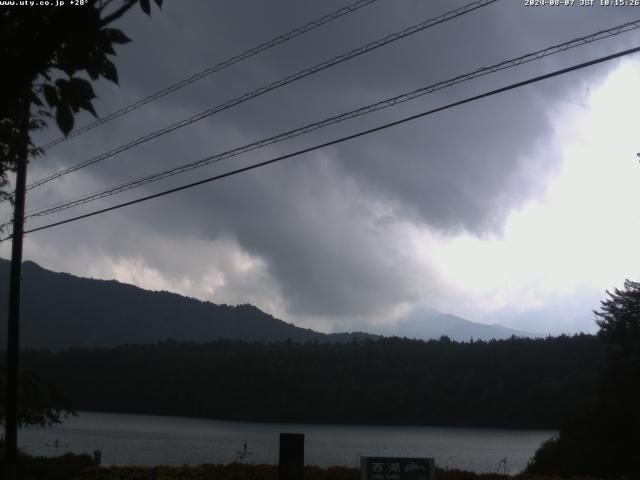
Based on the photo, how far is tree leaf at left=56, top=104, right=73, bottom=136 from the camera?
170 inches

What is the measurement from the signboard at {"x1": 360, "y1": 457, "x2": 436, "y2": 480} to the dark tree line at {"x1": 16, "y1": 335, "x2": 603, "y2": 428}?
87813 mm

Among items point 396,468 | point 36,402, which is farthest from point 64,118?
point 36,402

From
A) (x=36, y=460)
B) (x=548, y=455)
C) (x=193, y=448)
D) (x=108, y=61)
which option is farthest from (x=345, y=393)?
(x=108, y=61)

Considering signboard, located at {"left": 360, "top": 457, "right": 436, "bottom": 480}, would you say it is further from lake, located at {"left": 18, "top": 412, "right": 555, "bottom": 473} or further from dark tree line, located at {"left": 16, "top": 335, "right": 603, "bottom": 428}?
dark tree line, located at {"left": 16, "top": 335, "right": 603, "bottom": 428}

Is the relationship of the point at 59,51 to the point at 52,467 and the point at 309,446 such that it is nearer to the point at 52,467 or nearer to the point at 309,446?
the point at 52,467

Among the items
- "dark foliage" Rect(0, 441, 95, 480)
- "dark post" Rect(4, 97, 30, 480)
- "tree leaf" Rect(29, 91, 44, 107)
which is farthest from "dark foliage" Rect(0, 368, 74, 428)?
"tree leaf" Rect(29, 91, 44, 107)

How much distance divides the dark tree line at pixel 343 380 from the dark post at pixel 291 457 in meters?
87.9

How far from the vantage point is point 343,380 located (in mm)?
125562

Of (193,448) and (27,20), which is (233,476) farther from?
(193,448)

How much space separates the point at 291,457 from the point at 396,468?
2094mm

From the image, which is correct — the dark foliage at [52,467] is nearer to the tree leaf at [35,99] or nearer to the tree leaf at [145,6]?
the tree leaf at [35,99]

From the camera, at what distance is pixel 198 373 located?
132500 mm

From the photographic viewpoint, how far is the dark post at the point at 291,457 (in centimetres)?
1449

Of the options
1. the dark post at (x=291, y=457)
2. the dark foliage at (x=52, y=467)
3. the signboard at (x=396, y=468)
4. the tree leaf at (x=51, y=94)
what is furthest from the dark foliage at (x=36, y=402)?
Answer: the tree leaf at (x=51, y=94)
